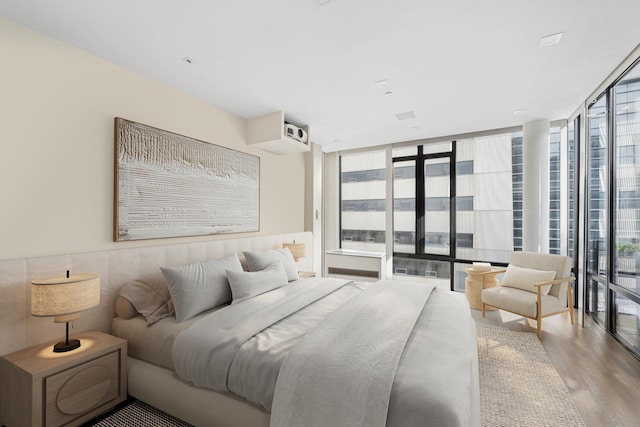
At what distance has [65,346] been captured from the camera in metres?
1.85

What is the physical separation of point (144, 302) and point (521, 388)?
301cm

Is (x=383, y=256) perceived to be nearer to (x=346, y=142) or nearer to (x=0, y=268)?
(x=346, y=142)

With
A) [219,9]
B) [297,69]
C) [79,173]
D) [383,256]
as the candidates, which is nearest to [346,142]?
[383,256]

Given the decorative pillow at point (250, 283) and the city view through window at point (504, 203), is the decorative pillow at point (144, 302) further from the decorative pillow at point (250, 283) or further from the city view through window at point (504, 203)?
the city view through window at point (504, 203)

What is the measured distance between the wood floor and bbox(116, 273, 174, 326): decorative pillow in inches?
120

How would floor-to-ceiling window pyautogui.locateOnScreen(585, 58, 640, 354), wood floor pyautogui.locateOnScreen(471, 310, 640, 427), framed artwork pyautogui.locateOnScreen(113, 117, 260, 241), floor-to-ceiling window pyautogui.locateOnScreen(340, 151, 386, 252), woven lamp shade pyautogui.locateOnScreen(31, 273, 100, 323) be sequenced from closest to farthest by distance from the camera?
1. woven lamp shade pyautogui.locateOnScreen(31, 273, 100, 323)
2. wood floor pyautogui.locateOnScreen(471, 310, 640, 427)
3. framed artwork pyautogui.locateOnScreen(113, 117, 260, 241)
4. floor-to-ceiling window pyautogui.locateOnScreen(585, 58, 640, 354)
5. floor-to-ceiling window pyautogui.locateOnScreen(340, 151, 386, 252)

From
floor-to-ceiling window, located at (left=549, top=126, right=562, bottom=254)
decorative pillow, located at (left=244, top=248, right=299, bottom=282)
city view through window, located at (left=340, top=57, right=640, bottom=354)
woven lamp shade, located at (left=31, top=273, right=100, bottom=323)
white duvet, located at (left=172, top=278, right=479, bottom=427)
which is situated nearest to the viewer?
white duvet, located at (left=172, top=278, right=479, bottom=427)

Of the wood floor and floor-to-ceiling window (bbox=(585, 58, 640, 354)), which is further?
floor-to-ceiling window (bbox=(585, 58, 640, 354))

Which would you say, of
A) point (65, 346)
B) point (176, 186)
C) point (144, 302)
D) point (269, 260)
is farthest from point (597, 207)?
point (65, 346)

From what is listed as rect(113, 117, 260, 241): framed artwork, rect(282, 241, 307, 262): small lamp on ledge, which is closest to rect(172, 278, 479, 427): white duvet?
rect(113, 117, 260, 241): framed artwork

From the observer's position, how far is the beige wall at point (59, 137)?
1878 millimetres

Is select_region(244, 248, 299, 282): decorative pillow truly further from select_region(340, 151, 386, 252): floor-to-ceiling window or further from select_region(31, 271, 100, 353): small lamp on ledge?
select_region(340, 151, 386, 252): floor-to-ceiling window

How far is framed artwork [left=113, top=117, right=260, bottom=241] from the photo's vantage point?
245 cm

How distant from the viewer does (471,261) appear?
15.1 ft
